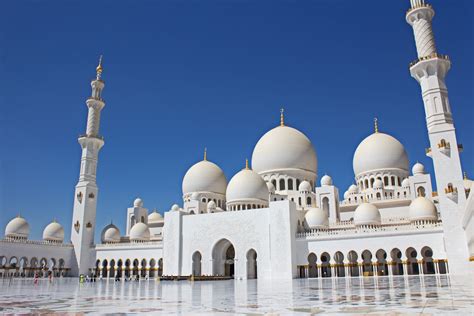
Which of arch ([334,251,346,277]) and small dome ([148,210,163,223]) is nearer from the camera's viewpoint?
arch ([334,251,346,277])

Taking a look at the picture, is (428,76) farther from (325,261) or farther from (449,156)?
(325,261)

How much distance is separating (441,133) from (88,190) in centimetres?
2488

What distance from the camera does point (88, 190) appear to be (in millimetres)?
30734

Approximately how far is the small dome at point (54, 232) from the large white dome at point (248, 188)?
48.6ft

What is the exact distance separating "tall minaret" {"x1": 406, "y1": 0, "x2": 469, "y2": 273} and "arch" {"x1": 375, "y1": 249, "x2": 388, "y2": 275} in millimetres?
4736

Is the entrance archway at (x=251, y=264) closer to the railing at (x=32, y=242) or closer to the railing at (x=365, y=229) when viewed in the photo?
the railing at (x=365, y=229)

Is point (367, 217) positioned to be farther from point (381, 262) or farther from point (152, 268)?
point (152, 268)

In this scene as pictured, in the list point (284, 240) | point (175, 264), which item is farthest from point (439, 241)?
point (175, 264)

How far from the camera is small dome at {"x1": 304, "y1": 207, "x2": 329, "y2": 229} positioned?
80.0ft

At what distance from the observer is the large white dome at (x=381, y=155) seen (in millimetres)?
30312

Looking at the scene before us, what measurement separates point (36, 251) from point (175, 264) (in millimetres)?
10965

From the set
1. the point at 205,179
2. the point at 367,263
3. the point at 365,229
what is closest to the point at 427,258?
the point at 367,263

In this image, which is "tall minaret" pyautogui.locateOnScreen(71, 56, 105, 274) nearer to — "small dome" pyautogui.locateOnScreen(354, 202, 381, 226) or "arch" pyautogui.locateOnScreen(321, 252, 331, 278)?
"arch" pyautogui.locateOnScreen(321, 252, 331, 278)

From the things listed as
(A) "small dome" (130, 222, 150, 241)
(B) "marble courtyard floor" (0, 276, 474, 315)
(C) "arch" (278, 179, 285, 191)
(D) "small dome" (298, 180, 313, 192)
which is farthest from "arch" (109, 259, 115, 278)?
(B) "marble courtyard floor" (0, 276, 474, 315)
